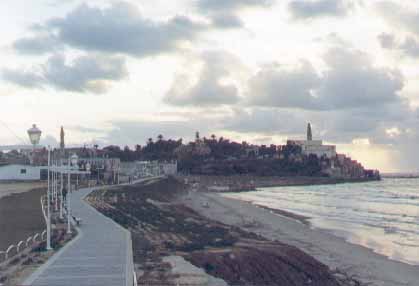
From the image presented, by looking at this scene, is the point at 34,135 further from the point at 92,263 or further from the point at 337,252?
the point at 337,252

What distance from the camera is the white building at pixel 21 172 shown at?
83.6 metres

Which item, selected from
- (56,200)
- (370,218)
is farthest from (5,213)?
(370,218)

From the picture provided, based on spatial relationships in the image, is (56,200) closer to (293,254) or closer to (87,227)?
(87,227)

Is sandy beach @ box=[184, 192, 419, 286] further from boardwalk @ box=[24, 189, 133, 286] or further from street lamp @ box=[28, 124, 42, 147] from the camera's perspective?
street lamp @ box=[28, 124, 42, 147]

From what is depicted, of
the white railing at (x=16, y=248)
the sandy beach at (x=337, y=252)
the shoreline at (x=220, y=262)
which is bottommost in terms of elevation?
the sandy beach at (x=337, y=252)

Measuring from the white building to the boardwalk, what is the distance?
6039cm

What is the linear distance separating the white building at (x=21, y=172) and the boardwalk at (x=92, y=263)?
60.4 meters

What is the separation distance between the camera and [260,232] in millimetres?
37188

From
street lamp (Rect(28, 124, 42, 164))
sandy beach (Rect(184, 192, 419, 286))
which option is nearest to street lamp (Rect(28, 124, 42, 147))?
street lamp (Rect(28, 124, 42, 164))

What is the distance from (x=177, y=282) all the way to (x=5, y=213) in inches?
896

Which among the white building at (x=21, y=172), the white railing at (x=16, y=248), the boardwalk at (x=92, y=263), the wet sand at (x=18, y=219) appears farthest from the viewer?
the white building at (x=21, y=172)

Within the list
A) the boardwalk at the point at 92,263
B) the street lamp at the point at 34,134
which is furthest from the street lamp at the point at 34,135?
the boardwalk at the point at 92,263

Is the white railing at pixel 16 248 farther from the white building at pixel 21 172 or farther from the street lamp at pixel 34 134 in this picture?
the white building at pixel 21 172

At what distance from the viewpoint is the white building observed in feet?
274
